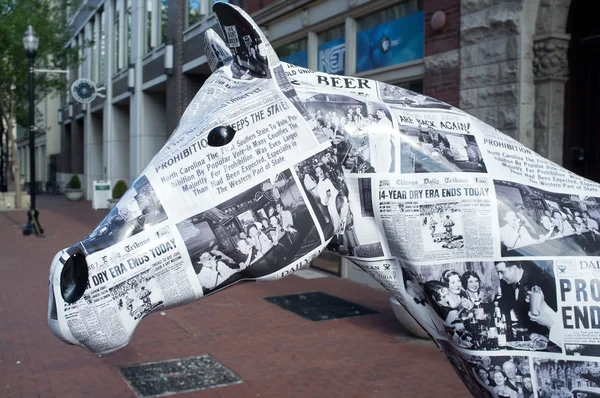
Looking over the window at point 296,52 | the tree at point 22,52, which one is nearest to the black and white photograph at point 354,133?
the window at point 296,52

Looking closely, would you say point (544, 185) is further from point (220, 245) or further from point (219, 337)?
point (219, 337)

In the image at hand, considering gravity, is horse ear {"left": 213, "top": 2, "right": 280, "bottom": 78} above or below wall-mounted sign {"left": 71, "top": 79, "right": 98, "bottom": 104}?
below

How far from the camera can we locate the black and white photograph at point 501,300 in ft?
5.38

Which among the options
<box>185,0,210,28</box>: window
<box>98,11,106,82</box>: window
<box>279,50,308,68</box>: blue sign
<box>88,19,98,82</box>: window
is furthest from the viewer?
<box>88,19,98,82</box>: window

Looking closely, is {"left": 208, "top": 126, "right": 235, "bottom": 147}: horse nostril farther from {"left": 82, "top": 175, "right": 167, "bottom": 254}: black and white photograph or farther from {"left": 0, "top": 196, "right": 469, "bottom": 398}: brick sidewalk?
{"left": 0, "top": 196, "right": 469, "bottom": 398}: brick sidewalk

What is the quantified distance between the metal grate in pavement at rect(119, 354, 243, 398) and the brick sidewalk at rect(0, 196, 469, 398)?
0.11 metres

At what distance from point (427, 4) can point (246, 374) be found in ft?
18.5

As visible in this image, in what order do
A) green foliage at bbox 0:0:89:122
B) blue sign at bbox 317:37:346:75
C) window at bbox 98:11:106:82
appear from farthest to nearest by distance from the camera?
window at bbox 98:11:106:82, green foliage at bbox 0:0:89:122, blue sign at bbox 317:37:346:75

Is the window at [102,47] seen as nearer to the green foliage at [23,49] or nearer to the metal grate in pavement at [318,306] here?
the green foliage at [23,49]

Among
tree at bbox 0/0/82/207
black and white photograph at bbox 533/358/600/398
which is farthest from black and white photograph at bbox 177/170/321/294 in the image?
tree at bbox 0/0/82/207

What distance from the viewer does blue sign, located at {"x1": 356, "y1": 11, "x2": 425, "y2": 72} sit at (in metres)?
8.90

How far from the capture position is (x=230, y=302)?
8.71 m

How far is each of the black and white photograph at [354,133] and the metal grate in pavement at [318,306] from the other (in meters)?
6.26

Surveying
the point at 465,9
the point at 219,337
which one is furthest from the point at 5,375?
the point at 465,9
